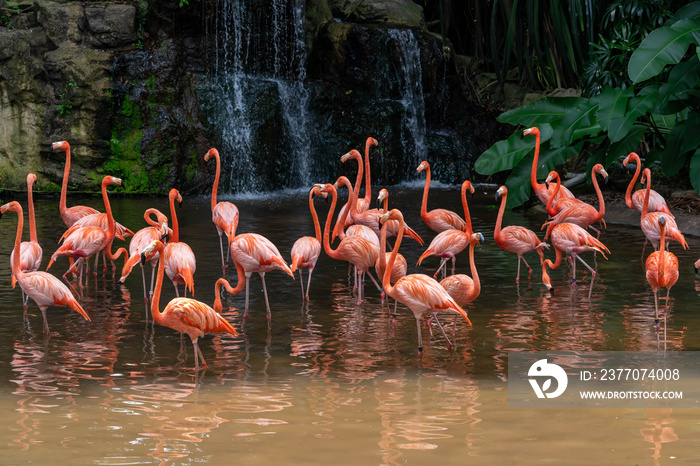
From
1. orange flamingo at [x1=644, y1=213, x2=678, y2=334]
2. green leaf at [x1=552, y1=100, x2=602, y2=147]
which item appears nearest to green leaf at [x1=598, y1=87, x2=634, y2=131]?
green leaf at [x1=552, y1=100, x2=602, y2=147]

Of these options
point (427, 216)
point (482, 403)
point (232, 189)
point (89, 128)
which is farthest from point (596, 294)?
point (89, 128)

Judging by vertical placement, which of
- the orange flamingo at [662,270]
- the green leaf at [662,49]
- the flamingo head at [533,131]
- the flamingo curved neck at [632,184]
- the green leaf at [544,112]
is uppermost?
the green leaf at [662,49]

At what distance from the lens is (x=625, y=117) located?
28.6 feet

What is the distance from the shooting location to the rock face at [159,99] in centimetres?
A: 1538

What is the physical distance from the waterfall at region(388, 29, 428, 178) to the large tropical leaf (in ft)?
27.6

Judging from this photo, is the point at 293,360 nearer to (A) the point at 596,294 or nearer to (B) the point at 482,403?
(B) the point at 482,403

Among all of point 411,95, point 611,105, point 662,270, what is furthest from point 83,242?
point 411,95

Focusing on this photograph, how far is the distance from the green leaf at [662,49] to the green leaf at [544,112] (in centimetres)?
162

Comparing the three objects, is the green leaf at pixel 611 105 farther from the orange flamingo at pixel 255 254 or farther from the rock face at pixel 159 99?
the rock face at pixel 159 99

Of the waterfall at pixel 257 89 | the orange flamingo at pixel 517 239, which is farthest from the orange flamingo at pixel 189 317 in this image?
the waterfall at pixel 257 89

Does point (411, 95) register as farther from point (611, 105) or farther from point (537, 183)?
point (611, 105)

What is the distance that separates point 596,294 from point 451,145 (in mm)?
11126

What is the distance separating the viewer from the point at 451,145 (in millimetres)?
18297

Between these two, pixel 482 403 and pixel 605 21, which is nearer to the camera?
pixel 482 403
